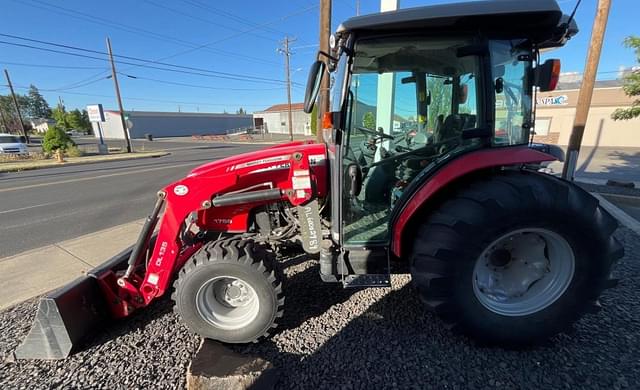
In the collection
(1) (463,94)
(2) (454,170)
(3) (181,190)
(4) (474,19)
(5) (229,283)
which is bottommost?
(5) (229,283)

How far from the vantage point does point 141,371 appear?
2.02 metres

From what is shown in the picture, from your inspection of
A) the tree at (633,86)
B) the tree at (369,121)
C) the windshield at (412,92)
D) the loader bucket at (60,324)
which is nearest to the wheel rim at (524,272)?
the windshield at (412,92)

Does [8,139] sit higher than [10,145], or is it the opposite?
[8,139]

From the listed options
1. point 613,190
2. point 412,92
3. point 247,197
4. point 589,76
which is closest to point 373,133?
point 412,92

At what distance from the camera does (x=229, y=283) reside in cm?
233

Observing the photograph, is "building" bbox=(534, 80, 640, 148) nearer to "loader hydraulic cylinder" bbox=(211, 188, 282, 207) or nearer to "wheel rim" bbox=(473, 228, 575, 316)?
"wheel rim" bbox=(473, 228, 575, 316)

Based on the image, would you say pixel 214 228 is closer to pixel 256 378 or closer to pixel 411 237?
pixel 256 378

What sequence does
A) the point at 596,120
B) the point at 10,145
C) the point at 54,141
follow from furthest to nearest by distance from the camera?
the point at 54,141
the point at 10,145
the point at 596,120

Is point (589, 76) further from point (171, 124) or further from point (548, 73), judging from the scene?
point (171, 124)

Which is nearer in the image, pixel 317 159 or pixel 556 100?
pixel 317 159

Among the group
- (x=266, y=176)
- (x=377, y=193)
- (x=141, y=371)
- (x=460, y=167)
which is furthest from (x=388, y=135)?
(x=141, y=371)

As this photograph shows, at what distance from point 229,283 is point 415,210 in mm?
1567

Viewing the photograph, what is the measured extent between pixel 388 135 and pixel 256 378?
2140 millimetres

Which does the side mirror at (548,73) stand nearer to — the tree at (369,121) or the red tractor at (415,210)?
the red tractor at (415,210)
